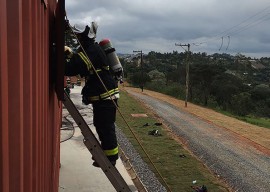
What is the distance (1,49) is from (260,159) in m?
15.9

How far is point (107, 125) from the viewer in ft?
16.4

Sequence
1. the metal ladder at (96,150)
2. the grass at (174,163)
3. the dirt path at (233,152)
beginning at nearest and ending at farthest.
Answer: the metal ladder at (96,150) < the grass at (174,163) < the dirt path at (233,152)

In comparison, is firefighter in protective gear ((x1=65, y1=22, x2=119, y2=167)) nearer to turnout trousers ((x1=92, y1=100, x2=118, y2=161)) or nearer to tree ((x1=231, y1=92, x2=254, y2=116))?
turnout trousers ((x1=92, y1=100, x2=118, y2=161))

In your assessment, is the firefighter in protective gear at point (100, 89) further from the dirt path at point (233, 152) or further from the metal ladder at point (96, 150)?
the dirt path at point (233, 152)

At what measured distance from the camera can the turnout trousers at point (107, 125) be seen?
193 inches

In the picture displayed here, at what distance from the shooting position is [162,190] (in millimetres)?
9266

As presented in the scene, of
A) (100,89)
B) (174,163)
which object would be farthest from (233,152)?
(100,89)

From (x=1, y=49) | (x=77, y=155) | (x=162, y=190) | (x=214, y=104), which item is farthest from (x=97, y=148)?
(x=214, y=104)

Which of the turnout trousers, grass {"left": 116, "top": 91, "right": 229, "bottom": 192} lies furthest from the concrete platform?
the turnout trousers

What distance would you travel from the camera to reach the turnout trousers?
4906 millimetres

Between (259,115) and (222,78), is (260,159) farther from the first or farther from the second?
(222,78)

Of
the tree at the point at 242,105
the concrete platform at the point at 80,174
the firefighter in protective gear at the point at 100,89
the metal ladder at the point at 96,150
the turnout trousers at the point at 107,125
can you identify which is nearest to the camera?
the metal ladder at the point at 96,150

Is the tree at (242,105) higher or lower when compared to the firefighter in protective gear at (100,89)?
lower

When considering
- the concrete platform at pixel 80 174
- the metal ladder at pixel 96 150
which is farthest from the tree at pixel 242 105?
the metal ladder at pixel 96 150
